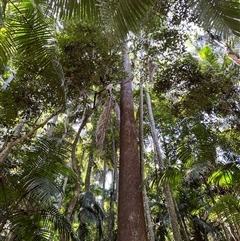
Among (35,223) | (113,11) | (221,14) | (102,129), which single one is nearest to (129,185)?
(102,129)

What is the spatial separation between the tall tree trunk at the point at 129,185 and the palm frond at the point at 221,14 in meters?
2.95

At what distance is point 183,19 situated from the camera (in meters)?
5.29

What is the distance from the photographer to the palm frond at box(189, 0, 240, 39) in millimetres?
1696

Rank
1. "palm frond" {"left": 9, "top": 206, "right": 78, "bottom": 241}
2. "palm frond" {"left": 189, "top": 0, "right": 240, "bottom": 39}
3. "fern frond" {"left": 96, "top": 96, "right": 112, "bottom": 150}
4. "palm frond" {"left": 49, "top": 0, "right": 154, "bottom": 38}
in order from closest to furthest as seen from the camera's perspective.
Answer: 1. "palm frond" {"left": 189, "top": 0, "right": 240, "bottom": 39}
2. "palm frond" {"left": 49, "top": 0, "right": 154, "bottom": 38}
3. "palm frond" {"left": 9, "top": 206, "right": 78, "bottom": 241}
4. "fern frond" {"left": 96, "top": 96, "right": 112, "bottom": 150}

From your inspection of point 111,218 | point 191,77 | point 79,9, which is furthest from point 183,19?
point 111,218

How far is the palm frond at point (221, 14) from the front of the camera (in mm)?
1696

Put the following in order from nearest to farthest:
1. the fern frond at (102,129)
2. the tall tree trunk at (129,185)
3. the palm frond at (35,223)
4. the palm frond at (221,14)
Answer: the palm frond at (221,14)
the palm frond at (35,223)
the tall tree trunk at (129,185)
the fern frond at (102,129)

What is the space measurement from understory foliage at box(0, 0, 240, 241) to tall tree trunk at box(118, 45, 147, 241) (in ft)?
0.99

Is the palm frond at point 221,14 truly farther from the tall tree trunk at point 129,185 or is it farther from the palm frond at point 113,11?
the tall tree trunk at point 129,185

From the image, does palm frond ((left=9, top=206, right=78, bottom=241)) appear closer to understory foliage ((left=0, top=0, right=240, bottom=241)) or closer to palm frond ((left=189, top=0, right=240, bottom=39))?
understory foliage ((left=0, top=0, right=240, bottom=241))

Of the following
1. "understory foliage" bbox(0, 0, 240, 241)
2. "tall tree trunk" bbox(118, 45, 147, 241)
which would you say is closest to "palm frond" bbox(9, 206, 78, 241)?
"understory foliage" bbox(0, 0, 240, 241)

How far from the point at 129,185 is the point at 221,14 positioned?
124 inches

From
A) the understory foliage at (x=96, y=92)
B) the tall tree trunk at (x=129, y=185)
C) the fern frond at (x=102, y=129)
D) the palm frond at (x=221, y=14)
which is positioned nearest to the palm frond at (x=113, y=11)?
the understory foliage at (x=96, y=92)

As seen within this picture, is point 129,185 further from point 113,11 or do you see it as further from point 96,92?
point 113,11
